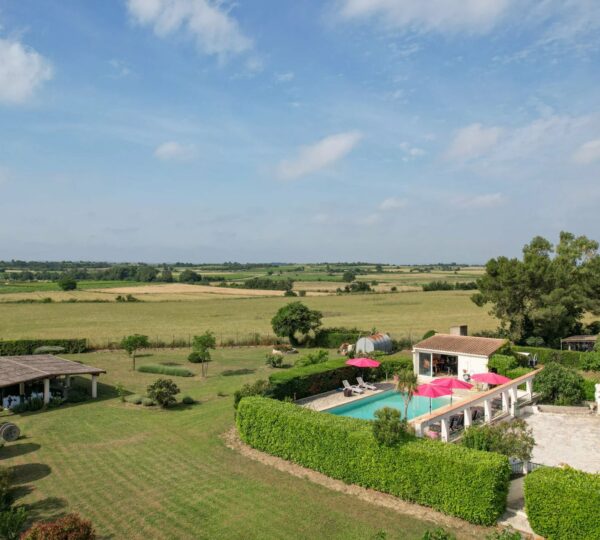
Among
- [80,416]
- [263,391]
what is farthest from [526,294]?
[80,416]

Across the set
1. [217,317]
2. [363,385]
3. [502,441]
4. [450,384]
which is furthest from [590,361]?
[217,317]

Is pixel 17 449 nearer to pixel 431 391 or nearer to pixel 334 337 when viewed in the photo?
pixel 431 391

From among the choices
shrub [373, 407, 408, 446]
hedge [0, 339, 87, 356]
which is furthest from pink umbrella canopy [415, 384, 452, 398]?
hedge [0, 339, 87, 356]

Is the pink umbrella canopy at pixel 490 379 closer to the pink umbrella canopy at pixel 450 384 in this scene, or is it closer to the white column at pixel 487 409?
the white column at pixel 487 409

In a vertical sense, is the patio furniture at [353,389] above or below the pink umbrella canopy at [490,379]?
below

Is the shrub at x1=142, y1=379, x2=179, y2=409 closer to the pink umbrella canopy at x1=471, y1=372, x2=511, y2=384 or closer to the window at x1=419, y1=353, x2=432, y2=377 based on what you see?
the pink umbrella canopy at x1=471, y1=372, x2=511, y2=384

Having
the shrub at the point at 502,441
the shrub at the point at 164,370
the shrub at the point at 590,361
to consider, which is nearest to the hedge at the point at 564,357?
the shrub at the point at 590,361
